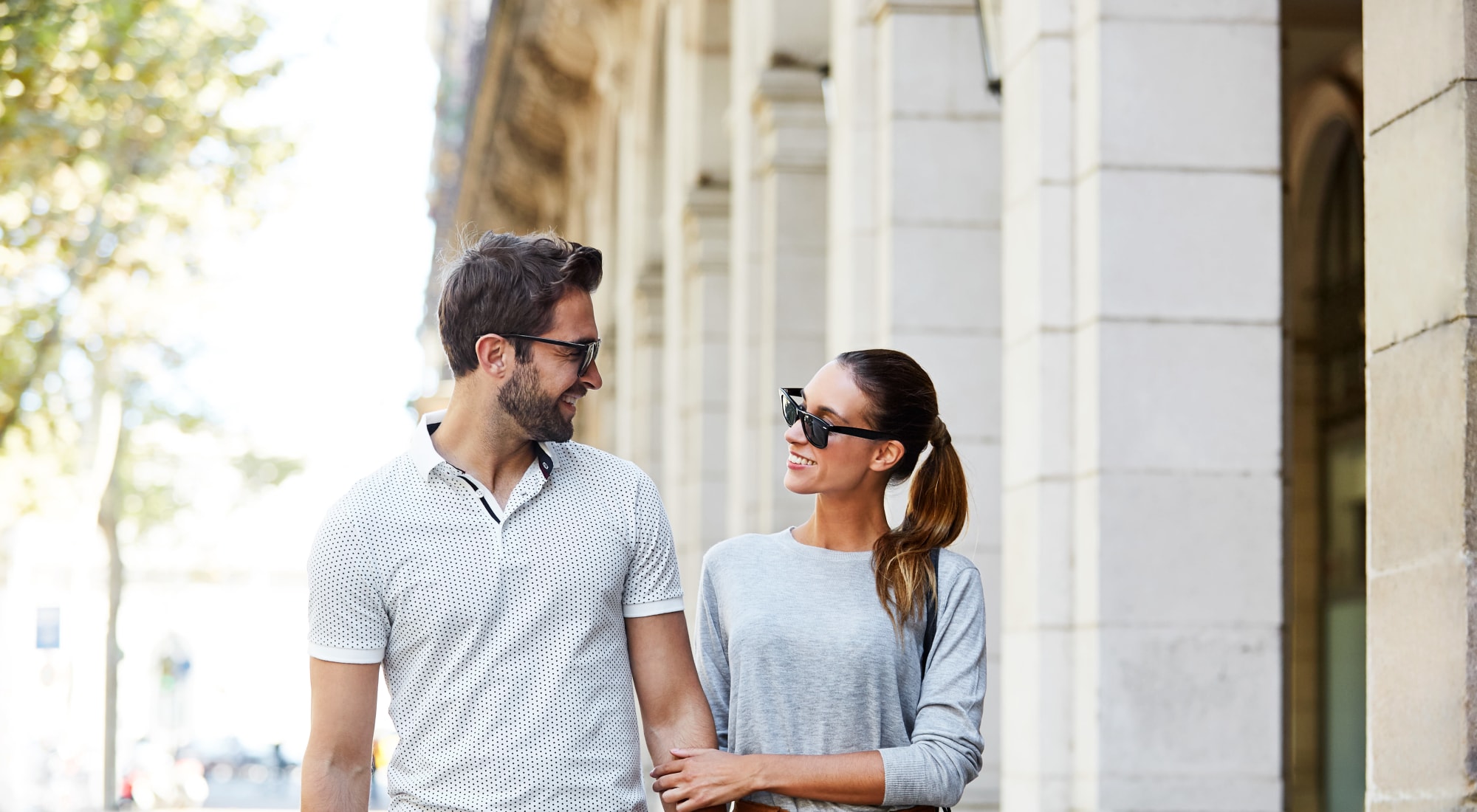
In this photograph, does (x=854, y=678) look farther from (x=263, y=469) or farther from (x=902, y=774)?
(x=263, y=469)

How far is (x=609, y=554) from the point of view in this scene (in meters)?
3.35

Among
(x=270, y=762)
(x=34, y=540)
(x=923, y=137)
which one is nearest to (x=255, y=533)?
(x=34, y=540)

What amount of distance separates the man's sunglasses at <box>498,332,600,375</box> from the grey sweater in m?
0.51

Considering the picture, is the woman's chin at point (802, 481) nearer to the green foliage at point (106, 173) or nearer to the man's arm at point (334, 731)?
the man's arm at point (334, 731)

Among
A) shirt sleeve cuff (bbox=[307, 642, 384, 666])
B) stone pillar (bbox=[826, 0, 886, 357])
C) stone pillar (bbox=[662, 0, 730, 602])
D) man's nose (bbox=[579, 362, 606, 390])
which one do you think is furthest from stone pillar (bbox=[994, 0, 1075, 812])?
stone pillar (bbox=[662, 0, 730, 602])

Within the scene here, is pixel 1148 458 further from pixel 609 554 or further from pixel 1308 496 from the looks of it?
pixel 1308 496

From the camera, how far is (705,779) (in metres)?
3.34

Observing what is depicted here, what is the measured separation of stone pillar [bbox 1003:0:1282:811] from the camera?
616cm

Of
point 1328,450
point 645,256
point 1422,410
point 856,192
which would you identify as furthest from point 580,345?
point 645,256

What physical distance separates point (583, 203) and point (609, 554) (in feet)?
72.9

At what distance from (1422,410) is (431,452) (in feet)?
6.28

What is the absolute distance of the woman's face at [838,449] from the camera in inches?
137

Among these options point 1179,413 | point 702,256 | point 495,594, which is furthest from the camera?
point 702,256

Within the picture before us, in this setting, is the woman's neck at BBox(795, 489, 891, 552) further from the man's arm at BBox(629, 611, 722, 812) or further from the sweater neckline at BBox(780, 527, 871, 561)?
the man's arm at BBox(629, 611, 722, 812)
